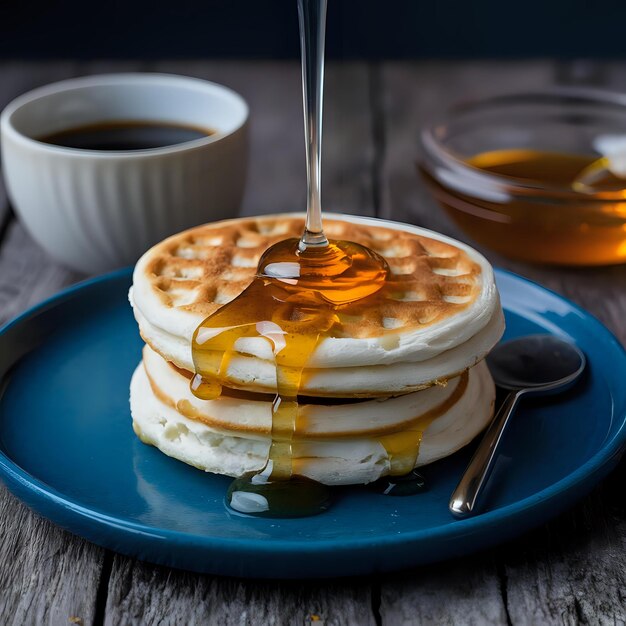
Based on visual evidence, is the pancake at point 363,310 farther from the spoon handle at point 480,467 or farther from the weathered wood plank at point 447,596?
the weathered wood plank at point 447,596

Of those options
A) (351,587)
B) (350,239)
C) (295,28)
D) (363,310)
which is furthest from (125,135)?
(295,28)

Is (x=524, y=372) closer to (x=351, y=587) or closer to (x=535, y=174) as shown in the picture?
(x=351, y=587)

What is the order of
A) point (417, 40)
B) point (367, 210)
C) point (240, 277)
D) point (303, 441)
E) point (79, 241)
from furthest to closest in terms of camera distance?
point (417, 40) → point (367, 210) → point (79, 241) → point (240, 277) → point (303, 441)

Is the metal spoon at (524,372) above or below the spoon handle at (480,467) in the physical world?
below

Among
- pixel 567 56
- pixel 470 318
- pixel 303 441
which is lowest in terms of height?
pixel 567 56

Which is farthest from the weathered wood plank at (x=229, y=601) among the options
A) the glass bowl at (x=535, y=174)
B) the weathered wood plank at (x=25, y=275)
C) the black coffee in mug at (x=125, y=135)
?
the black coffee in mug at (x=125, y=135)

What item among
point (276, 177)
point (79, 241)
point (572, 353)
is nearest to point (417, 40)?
point (276, 177)

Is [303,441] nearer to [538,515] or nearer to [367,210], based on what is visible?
[538,515]
